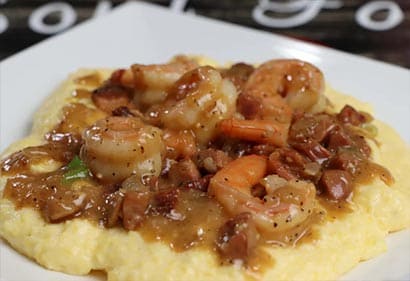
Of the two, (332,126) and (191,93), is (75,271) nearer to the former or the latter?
(191,93)

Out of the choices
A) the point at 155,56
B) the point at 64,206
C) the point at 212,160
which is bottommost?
the point at 155,56

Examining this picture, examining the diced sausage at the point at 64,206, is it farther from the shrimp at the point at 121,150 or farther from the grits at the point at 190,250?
the shrimp at the point at 121,150

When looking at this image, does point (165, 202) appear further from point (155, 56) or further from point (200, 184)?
point (155, 56)

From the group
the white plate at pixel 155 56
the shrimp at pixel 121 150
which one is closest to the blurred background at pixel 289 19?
the white plate at pixel 155 56

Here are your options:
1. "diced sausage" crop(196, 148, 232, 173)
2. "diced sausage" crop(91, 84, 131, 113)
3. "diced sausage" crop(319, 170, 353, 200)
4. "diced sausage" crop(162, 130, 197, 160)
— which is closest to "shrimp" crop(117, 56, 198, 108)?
"diced sausage" crop(91, 84, 131, 113)

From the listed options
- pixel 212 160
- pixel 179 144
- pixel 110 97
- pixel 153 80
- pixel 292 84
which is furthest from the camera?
pixel 110 97

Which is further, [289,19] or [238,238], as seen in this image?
[289,19]

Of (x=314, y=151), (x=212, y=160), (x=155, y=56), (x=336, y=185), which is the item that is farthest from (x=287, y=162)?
(x=155, y=56)
